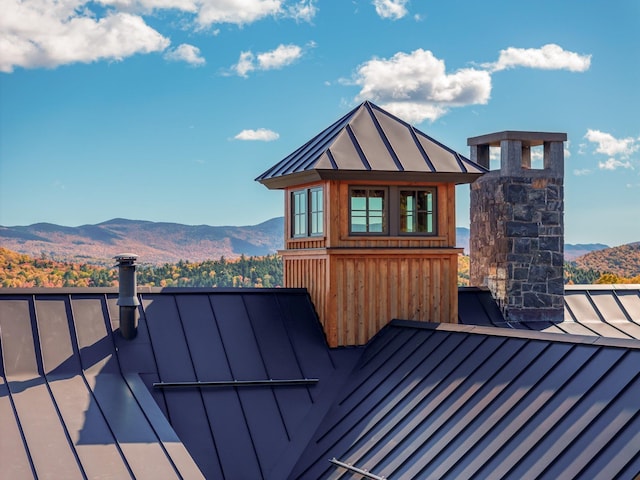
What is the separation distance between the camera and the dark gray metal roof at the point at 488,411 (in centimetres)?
694

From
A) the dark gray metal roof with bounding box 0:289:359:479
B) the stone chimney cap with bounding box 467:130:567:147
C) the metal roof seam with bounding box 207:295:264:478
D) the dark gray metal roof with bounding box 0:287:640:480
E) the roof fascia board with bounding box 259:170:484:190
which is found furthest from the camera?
the stone chimney cap with bounding box 467:130:567:147

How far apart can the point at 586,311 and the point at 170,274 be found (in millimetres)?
12846

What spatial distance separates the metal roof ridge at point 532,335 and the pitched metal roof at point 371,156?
1.95 meters

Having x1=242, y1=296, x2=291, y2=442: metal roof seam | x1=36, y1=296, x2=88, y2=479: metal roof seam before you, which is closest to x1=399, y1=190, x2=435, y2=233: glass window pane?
x1=242, y1=296, x2=291, y2=442: metal roof seam

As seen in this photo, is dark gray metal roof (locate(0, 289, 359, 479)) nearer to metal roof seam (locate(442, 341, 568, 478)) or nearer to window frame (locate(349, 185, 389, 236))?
window frame (locate(349, 185, 389, 236))

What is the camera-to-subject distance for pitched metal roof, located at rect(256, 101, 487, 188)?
1118 centimetres

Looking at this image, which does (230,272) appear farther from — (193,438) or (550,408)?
(550,408)

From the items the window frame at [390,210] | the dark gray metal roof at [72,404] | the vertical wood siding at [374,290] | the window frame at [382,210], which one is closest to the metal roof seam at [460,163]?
the window frame at [390,210]

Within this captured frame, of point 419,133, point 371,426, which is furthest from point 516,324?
point 371,426

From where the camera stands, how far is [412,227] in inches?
465

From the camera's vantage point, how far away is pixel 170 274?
2400cm

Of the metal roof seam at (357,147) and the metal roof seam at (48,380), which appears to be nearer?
the metal roof seam at (48,380)

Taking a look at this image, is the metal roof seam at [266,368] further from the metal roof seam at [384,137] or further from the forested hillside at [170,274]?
the forested hillside at [170,274]

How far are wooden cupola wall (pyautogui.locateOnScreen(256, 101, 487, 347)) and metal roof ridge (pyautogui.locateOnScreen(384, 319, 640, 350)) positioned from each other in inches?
23.1
